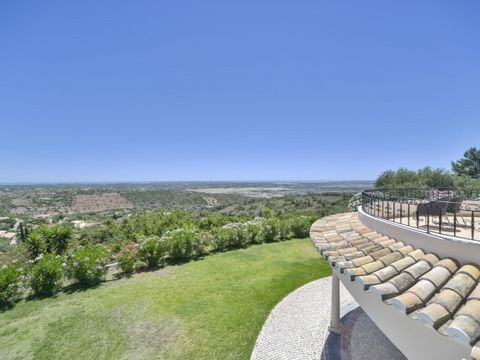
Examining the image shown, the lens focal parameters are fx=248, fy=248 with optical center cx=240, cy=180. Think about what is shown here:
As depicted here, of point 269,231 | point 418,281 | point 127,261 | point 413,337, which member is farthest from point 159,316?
point 269,231

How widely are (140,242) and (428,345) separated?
39.7 feet

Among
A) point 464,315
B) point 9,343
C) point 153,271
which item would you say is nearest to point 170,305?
point 153,271

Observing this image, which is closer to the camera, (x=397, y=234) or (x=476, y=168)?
(x=397, y=234)

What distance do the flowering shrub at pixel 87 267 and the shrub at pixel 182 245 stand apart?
3054 millimetres

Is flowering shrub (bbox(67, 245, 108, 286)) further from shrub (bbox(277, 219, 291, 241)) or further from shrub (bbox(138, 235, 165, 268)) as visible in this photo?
shrub (bbox(277, 219, 291, 241))

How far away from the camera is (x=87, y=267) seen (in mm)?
10023

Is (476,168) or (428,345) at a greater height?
(476,168)

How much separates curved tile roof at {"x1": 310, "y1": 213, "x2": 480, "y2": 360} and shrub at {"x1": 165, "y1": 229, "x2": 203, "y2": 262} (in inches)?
370

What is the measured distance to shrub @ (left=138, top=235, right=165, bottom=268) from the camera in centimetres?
1184

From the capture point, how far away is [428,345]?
285 cm

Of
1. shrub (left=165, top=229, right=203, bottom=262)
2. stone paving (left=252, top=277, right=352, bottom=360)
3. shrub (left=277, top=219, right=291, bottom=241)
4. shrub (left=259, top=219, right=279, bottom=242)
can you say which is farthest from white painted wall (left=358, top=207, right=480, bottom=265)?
shrub (left=277, top=219, right=291, bottom=241)

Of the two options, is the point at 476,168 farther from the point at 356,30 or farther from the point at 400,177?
the point at 356,30

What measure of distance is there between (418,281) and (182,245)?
11.3m

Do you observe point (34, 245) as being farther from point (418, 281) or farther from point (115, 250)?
point (418, 281)
